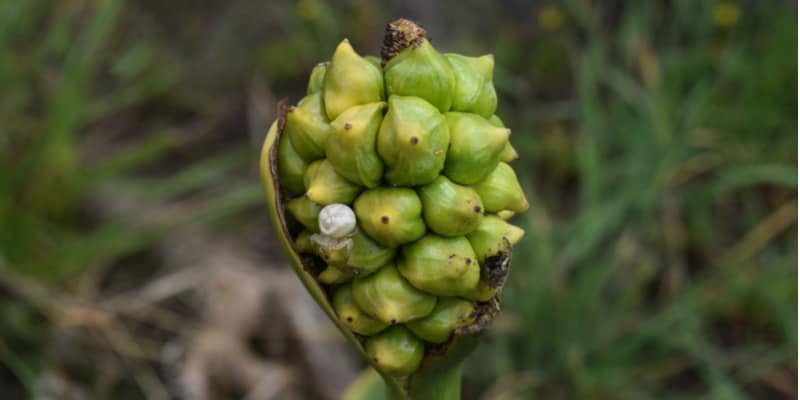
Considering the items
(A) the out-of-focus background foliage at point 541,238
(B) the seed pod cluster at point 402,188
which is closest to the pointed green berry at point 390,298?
(B) the seed pod cluster at point 402,188

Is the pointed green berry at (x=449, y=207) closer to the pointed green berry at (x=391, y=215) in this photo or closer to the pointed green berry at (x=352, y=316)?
the pointed green berry at (x=391, y=215)

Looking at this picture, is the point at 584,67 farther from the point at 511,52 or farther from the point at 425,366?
the point at 425,366

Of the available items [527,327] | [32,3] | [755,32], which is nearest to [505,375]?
[527,327]

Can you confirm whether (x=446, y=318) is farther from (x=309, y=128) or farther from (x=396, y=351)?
(x=309, y=128)

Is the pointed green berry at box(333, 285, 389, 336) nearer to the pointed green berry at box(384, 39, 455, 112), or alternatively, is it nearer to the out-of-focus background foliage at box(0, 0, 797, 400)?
the pointed green berry at box(384, 39, 455, 112)

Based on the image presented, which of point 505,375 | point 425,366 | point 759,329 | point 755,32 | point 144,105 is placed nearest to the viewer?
point 425,366
